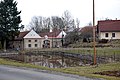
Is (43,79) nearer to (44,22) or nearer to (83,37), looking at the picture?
(83,37)

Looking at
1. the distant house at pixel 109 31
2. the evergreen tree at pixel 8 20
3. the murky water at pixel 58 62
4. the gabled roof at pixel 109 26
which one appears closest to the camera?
the murky water at pixel 58 62

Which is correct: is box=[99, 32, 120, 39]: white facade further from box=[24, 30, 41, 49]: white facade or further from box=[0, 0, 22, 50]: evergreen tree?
box=[24, 30, 41, 49]: white facade

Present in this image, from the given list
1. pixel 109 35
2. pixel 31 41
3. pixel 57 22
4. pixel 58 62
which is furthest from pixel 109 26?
pixel 57 22

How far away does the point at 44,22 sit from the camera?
14112 centimetres

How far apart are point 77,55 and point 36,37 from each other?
4805 centimetres

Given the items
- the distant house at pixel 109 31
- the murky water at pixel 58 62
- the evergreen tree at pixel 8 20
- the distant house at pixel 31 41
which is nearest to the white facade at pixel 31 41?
the distant house at pixel 31 41

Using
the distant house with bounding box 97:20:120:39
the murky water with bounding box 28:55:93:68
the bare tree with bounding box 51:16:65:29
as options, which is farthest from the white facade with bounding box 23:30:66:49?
the murky water with bounding box 28:55:93:68

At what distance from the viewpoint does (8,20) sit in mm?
78125

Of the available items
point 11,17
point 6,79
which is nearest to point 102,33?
point 11,17

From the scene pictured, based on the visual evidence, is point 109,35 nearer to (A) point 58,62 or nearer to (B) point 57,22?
(A) point 58,62

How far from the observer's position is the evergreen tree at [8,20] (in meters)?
76.5

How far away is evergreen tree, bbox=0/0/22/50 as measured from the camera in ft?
251

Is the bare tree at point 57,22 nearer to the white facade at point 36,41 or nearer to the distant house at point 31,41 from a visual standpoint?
the white facade at point 36,41

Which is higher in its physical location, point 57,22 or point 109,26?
point 57,22
